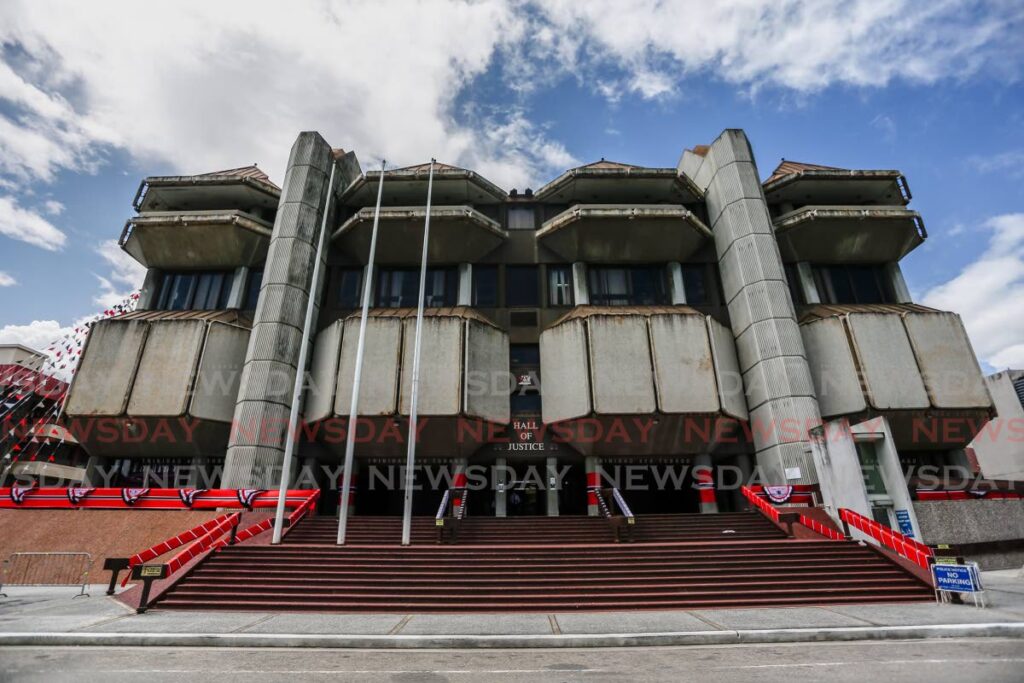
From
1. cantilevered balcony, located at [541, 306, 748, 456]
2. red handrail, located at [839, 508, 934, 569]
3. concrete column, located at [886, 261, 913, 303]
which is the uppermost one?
concrete column, located at [886, 261, 913, 303]

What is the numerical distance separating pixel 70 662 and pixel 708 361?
895 inches

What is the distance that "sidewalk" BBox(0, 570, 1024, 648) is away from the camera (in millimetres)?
7863

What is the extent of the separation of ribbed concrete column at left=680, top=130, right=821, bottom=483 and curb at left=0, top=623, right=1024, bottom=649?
519 inches

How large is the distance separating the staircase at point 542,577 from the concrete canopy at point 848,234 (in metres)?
17.8

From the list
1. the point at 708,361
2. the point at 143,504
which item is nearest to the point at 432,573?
the point at 143,504

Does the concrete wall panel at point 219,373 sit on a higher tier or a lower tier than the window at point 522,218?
lower

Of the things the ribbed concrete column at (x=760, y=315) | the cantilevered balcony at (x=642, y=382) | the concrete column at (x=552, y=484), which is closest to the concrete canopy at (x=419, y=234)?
the cantilevered balcony at (x=642, y=382)

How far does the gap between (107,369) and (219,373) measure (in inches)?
195

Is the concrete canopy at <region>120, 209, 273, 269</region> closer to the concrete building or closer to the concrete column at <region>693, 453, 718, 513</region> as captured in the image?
the concrete building

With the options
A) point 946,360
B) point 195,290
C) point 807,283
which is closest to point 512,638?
point 946,360

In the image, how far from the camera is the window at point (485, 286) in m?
26.8

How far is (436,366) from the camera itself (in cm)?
2248

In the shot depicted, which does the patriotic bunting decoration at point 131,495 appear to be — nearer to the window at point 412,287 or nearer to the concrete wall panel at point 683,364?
the window at point 412,287

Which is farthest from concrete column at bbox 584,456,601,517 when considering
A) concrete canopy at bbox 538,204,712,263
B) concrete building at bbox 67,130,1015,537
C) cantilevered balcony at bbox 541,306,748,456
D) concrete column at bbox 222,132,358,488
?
concrete column at bbox 222,132,358,488
